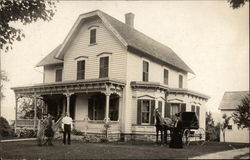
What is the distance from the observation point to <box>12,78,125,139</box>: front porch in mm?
18547

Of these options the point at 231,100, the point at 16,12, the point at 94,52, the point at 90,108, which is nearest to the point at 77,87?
the point at 90,108

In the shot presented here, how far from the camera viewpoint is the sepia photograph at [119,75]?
12141mm

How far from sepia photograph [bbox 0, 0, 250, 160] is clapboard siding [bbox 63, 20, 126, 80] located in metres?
0.06

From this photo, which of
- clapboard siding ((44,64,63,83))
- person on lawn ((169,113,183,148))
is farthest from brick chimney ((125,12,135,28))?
person on lawn ((169,113,183,148))

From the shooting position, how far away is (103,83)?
60.0 ft

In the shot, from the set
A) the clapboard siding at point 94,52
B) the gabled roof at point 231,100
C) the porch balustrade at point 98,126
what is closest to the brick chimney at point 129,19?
the clapboard siding at point 94,52

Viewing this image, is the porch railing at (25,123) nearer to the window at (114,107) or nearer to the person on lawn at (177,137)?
the window at (114,107)

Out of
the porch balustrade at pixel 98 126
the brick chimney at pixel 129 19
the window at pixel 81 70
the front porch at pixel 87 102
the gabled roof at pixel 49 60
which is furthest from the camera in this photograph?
the brick chimney at pixel 129 19

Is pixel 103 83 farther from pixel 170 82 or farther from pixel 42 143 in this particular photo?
pixel 170 82

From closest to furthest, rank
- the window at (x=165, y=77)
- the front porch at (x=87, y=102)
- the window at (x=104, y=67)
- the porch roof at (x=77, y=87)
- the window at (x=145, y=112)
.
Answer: the porch roof at (x=77, y=87)
the front porch at (x=87, y=102)
the window at (x=145, y=112)
the window at (x=104, y=67)
the window at (x=165, y=77)

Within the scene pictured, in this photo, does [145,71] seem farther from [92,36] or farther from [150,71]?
[92,36]

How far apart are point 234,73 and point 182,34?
11.3 feet

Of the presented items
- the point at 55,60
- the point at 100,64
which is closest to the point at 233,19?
the point at 100,64

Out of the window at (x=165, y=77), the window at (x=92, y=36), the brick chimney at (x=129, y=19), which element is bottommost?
the window at (x=165, y=77)
